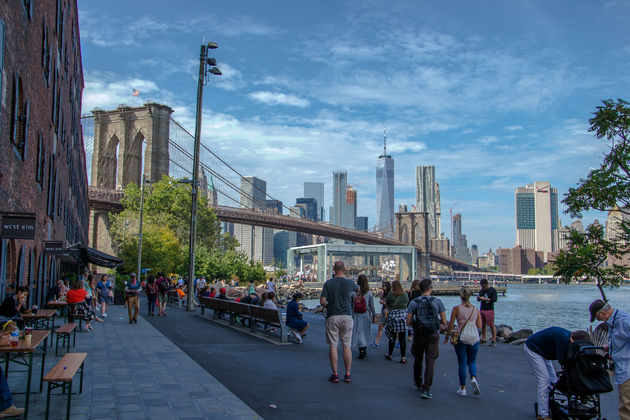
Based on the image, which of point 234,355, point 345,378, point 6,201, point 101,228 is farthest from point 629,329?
point 101,228

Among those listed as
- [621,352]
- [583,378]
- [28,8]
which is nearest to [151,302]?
[28,8]

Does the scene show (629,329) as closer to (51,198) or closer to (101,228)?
(51,198)

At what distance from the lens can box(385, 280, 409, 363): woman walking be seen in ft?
35.8

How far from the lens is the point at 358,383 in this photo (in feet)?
28.0

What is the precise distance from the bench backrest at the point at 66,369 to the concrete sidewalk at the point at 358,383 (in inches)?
82.8

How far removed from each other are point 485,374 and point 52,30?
16.0 metres

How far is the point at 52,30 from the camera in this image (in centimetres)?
1742

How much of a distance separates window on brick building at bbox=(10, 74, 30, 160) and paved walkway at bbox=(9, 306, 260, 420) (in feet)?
15.4

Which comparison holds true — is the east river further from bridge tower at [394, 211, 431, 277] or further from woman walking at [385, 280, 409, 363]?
bridge tower at [394, 211, 431, 277]

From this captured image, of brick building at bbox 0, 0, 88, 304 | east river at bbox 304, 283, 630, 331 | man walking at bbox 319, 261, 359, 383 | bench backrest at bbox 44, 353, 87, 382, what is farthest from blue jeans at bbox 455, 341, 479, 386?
brick building at bbox 0, 0, 88, 304

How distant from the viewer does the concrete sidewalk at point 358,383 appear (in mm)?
6898

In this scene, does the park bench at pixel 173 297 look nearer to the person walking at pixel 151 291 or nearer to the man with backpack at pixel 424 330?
the person walking at pixel 151 291

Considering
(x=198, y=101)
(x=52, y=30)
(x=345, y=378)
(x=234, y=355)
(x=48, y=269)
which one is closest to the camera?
(x=345, y=378)

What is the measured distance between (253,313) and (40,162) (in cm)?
756
